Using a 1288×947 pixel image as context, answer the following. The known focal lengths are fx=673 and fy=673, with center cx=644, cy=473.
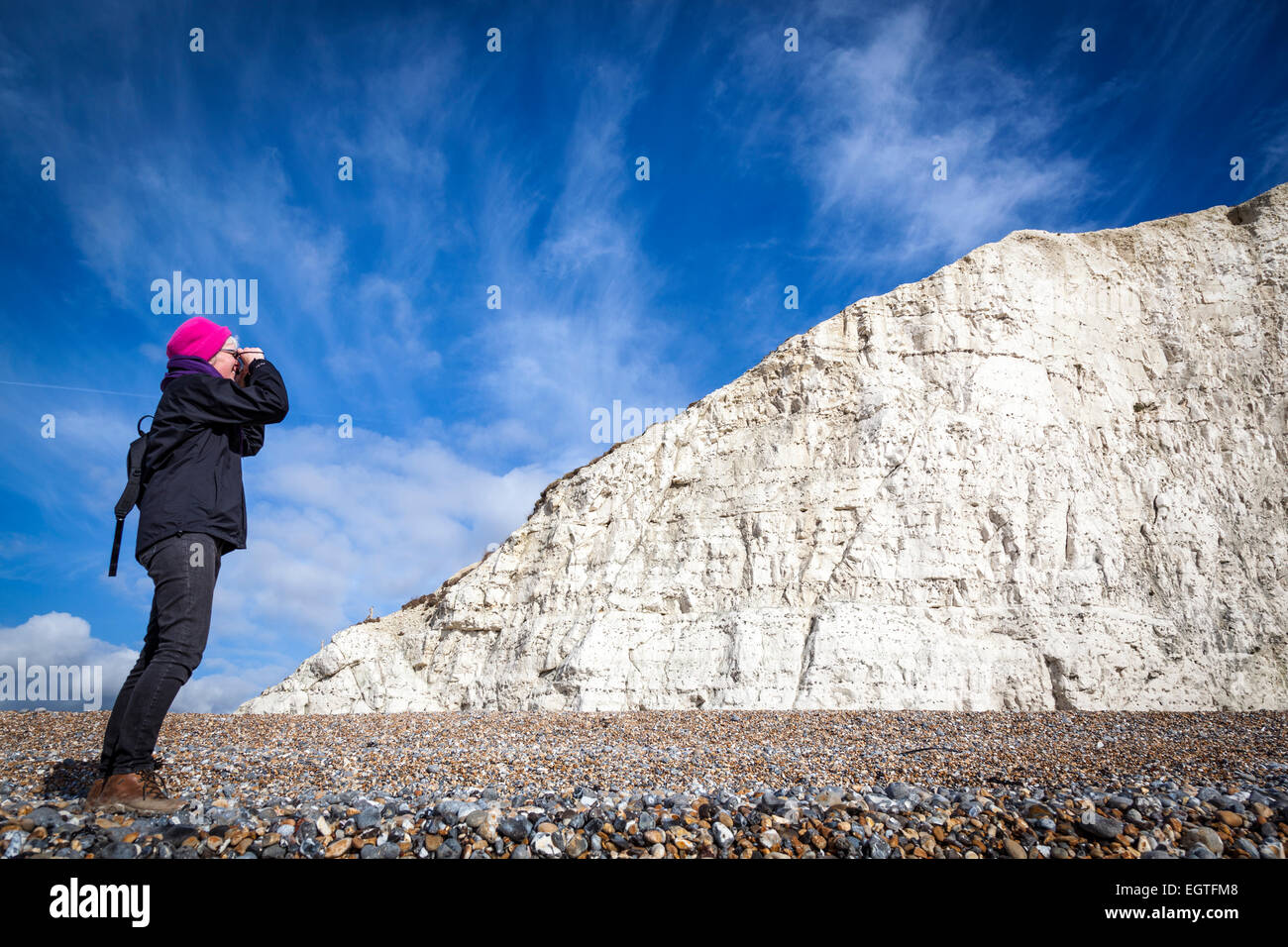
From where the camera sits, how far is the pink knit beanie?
4.93 meters

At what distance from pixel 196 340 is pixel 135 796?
3074 millimetres

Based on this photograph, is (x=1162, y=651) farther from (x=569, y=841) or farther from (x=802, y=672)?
(x=569, y=841)

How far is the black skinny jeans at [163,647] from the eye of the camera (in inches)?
161

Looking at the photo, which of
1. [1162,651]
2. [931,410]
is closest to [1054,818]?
[1162,651]

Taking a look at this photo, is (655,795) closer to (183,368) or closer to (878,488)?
(183,368)

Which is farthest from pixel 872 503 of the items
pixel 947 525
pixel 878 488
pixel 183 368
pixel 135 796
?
pixel 135 796

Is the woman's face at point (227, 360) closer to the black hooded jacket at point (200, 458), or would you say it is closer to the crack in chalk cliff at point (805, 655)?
the black hooded jacket at point (200, 458)

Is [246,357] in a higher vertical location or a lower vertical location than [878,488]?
lower

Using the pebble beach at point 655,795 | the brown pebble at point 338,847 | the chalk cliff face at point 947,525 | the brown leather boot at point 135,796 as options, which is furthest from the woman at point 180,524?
the chalk cliff face at point 947,525

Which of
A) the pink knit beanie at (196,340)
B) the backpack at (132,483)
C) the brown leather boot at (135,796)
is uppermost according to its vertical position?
the pink knit beanie at (196,340)

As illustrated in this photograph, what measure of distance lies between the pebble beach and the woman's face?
295 centimetres

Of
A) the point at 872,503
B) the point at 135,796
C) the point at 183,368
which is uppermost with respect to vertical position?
the point at 872,503

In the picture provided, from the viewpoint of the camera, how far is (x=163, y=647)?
13.8 ft

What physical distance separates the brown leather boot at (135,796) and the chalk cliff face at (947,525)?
1576 cm
